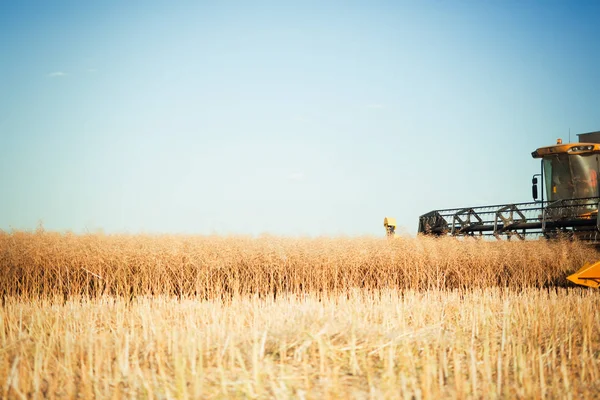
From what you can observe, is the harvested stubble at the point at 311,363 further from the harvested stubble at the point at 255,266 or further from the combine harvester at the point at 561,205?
the combine harvester at the point at 561,205

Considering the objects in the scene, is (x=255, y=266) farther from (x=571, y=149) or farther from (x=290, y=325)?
(x=571, y=149)

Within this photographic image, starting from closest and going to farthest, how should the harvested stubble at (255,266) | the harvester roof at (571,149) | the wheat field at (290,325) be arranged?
the wheat field at (290,325)
the harvested stubble at (255,266)
the harvester roof at (571,149)

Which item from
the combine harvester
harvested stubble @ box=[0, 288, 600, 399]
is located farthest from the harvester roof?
harvested stubble @ box=[0, 288, 600, 399]

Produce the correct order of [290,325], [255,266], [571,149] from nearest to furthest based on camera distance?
[290,325]
[255,266]
[571,149]

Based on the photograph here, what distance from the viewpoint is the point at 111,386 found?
3.02 meters

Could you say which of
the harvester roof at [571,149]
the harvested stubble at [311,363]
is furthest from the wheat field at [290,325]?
the harvester roof at [571,149]

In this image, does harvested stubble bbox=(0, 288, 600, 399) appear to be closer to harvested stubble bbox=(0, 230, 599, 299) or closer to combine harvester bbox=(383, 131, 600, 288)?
harvested stubble bbox=(0, 230, 599, 299)

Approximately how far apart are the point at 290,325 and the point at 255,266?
4375 mm

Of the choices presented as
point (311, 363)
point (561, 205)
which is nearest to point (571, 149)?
point (561, 205)

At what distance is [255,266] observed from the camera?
8289mm

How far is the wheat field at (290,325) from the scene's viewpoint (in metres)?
3.01

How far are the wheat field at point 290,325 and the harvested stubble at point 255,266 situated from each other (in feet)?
0.09

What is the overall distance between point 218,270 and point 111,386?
16.8ft

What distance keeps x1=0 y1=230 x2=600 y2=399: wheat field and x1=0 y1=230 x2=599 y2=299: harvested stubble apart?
3cm
